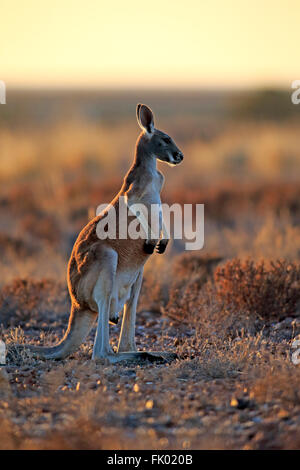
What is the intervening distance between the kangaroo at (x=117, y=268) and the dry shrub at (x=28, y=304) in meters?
2.19

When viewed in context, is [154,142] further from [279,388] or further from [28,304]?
[28,304]

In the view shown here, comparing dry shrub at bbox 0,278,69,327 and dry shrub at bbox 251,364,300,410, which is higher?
dry shrub at bbox 0,278,69,327

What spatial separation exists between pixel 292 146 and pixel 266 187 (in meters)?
7.53

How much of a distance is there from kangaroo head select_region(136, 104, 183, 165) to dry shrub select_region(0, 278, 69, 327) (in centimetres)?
282

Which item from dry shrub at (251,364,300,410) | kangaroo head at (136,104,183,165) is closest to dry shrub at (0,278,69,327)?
kangaroo head at (136,104,183,165)

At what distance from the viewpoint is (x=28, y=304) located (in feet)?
27.9

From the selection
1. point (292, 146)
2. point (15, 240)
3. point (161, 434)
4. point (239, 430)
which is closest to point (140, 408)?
point (161, 434)

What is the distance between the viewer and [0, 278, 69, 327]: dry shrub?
8375mm

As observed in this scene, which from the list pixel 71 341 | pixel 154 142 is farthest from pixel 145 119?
pixel 71 341

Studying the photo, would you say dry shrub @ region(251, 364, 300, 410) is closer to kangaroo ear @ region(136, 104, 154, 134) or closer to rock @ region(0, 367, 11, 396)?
rock @ region(0, 367, 11, 396)

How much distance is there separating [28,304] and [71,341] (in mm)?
2458

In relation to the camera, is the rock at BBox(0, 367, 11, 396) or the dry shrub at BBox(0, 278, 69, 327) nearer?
the rock at BBox(0, 367, 11, 396)

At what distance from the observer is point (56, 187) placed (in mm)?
18172

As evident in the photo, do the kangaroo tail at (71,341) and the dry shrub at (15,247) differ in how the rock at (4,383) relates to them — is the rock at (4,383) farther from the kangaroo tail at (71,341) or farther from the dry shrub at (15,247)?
the dry shrub at (15,247)
